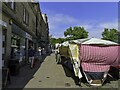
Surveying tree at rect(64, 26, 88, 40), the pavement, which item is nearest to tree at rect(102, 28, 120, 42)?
tree at rect(64, 26, 88, 40)

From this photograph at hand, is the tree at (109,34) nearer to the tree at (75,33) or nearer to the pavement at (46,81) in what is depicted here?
the tree at (75,33)

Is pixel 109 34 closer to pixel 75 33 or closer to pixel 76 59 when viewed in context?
pixel 75 33

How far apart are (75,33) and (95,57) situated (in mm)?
50247

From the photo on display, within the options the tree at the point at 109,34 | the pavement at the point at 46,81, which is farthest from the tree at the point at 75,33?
the pavement at the point at 46,81

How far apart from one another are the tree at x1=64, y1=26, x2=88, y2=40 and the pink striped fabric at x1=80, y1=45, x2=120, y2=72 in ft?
160

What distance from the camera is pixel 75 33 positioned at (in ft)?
197

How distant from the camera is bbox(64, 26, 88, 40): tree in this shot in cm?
5950

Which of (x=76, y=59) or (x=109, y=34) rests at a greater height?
(x=109, y=34)

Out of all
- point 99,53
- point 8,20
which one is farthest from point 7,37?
point 99,53

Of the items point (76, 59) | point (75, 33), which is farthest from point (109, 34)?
point (76, 59)

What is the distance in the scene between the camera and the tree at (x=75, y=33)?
195ft

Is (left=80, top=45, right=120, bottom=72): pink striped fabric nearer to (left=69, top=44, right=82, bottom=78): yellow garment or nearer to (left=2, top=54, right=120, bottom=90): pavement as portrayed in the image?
(left=69, top=44, right=82, bottom=78): yellow garment

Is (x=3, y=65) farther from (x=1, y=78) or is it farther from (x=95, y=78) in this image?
(x=95, y=78)

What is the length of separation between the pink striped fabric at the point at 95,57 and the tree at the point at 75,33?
4882 cm
